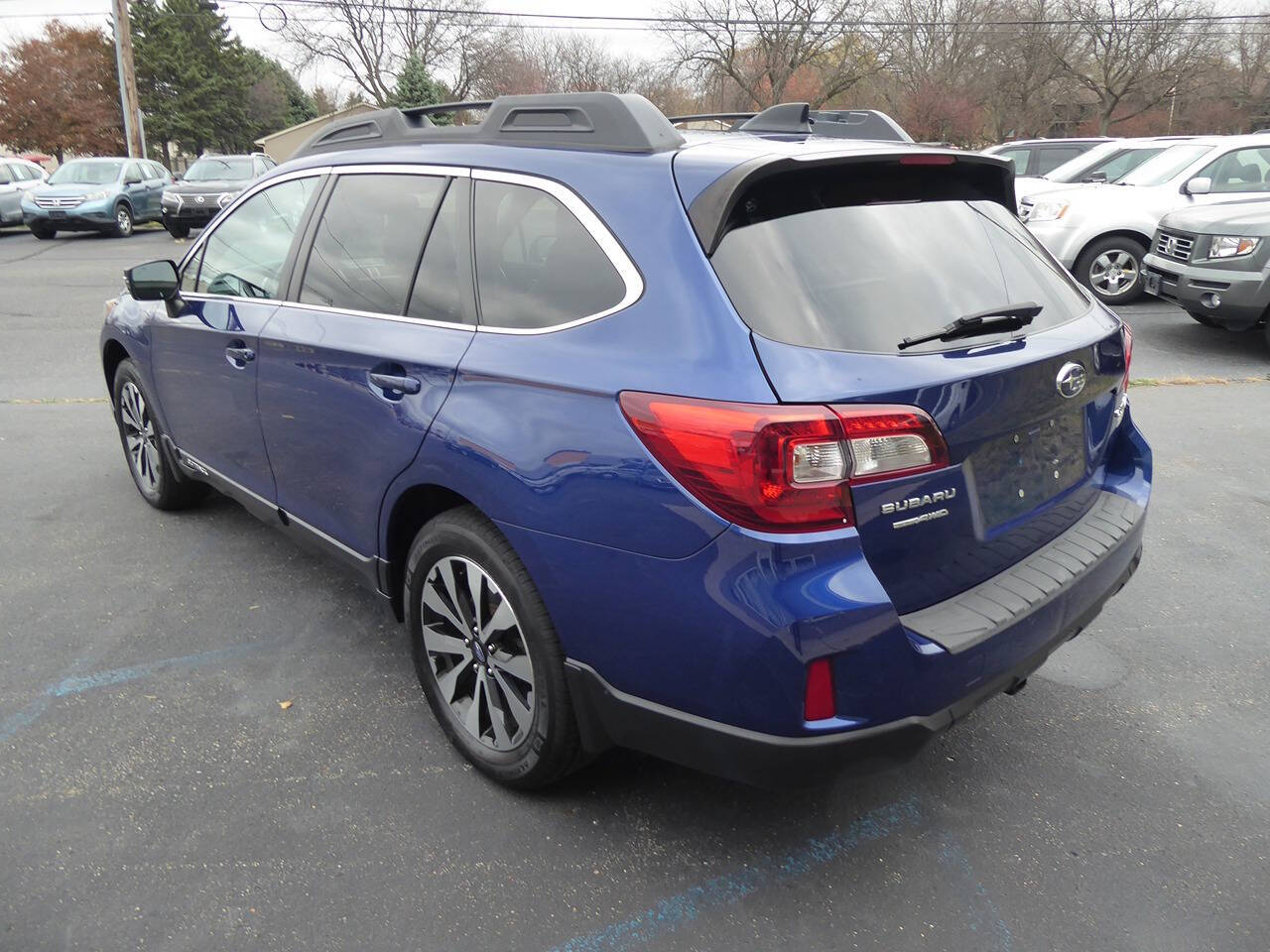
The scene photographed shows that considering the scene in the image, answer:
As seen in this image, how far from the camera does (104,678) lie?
3.35 metres

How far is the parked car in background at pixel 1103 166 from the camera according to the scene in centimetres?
1175

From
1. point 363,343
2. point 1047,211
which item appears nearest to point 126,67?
point 1047,211

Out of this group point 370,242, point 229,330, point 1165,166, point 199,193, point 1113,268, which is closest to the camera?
point 370,242

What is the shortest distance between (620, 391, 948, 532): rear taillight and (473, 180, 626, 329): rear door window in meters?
0.45

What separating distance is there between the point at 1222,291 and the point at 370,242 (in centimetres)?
781

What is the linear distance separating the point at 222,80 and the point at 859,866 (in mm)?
61669

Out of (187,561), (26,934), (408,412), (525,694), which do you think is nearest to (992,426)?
(525,694)

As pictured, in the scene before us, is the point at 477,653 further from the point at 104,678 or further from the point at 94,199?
the point at 94,199

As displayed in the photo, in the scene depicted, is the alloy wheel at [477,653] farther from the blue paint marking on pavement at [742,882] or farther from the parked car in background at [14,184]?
the parked car in background at [14,184]

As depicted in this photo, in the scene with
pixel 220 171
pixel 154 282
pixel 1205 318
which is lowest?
pixel 1205 318

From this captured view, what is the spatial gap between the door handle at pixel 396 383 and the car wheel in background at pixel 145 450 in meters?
2.31

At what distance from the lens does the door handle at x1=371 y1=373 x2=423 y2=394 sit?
2696mm

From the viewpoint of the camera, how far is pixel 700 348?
210cm

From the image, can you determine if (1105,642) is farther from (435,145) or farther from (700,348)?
(435,145)
